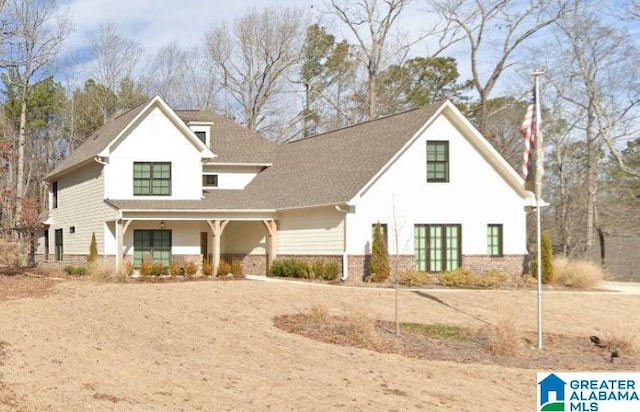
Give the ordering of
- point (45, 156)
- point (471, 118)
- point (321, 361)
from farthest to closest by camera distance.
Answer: point (45, 156)
point (471, 118)
point (321, 361)

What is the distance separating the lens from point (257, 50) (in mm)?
52188

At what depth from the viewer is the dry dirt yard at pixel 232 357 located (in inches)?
397

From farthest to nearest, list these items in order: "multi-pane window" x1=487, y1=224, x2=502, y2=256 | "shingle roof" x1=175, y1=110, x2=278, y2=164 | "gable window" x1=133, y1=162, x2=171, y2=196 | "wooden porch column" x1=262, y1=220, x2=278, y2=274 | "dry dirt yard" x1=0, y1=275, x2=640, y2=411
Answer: "shingle roof" x1=175, y1=110, x2=278, y2=164 → "gable window" x1=133, y1=162, x2=171, y2=196 → "wooden porch column" x1=262, y1=220, x2=278, y2=274 → "multi-pane window" x1=487, y1=224, x2=502, y2=256 → "dry dirt yard" x1=0, y1=275, x2=640, y2=411

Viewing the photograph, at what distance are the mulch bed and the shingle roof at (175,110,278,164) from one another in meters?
19.1

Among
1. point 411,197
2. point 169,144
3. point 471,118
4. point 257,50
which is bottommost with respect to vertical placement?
point 411,197

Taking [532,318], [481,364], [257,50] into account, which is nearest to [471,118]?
[257,50]

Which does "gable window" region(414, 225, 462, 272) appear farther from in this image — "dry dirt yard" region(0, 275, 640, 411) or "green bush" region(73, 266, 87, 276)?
"green bush" region(73, 266, 87, 276)

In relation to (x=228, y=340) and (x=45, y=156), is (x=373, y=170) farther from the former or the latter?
(x=45, y=156)

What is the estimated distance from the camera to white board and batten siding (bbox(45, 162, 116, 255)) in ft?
98.9

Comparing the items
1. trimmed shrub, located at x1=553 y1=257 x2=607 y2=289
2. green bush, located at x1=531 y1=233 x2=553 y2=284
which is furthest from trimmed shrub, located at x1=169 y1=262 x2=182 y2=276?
trimmed shrub, located at x1=553 y1=257 x2=607 y2=289

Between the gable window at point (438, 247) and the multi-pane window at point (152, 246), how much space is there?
→ 1029 centimetres

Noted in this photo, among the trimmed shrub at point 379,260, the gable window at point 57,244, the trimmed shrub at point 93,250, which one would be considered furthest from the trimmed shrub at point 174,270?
the gable window at point 57,244

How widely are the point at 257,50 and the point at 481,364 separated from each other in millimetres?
41758

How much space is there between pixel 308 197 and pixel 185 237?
571 cm
